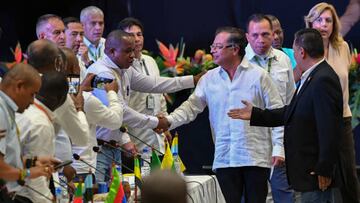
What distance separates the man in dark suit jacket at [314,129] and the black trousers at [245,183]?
1.79 ft

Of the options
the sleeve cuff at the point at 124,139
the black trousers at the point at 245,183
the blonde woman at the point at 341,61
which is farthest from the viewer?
the blonde woman at the point at 341,61

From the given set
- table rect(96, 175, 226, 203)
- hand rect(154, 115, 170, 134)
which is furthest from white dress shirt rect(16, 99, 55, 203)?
hand rect(154, 115, 170, 134)

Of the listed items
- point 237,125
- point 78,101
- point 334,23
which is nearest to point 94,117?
point 78,101

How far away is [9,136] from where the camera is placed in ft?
12.1

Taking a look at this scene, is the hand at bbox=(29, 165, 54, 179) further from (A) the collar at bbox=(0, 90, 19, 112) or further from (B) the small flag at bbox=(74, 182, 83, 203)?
(B) the small flag at bbox=(74, 182, 83, 203)

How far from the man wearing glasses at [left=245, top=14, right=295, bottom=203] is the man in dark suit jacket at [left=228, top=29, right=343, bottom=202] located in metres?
1.04

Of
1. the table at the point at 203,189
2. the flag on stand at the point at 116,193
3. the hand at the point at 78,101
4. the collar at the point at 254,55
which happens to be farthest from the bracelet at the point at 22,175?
the collar at the point at 254,55

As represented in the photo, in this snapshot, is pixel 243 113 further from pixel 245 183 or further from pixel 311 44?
pixel 311 44

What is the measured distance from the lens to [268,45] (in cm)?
682

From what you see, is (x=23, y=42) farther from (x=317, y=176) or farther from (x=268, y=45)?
(x=317, y=176)

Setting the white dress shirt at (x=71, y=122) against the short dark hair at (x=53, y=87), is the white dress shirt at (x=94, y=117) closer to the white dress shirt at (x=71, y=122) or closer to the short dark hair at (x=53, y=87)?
the white dress shirt at (x=71, y=122)

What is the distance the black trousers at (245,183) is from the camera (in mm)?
5898

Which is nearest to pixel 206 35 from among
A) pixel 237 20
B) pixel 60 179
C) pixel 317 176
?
pixel 237 20

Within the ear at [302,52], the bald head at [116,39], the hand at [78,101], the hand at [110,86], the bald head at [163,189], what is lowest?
the bald head at [163,189]
